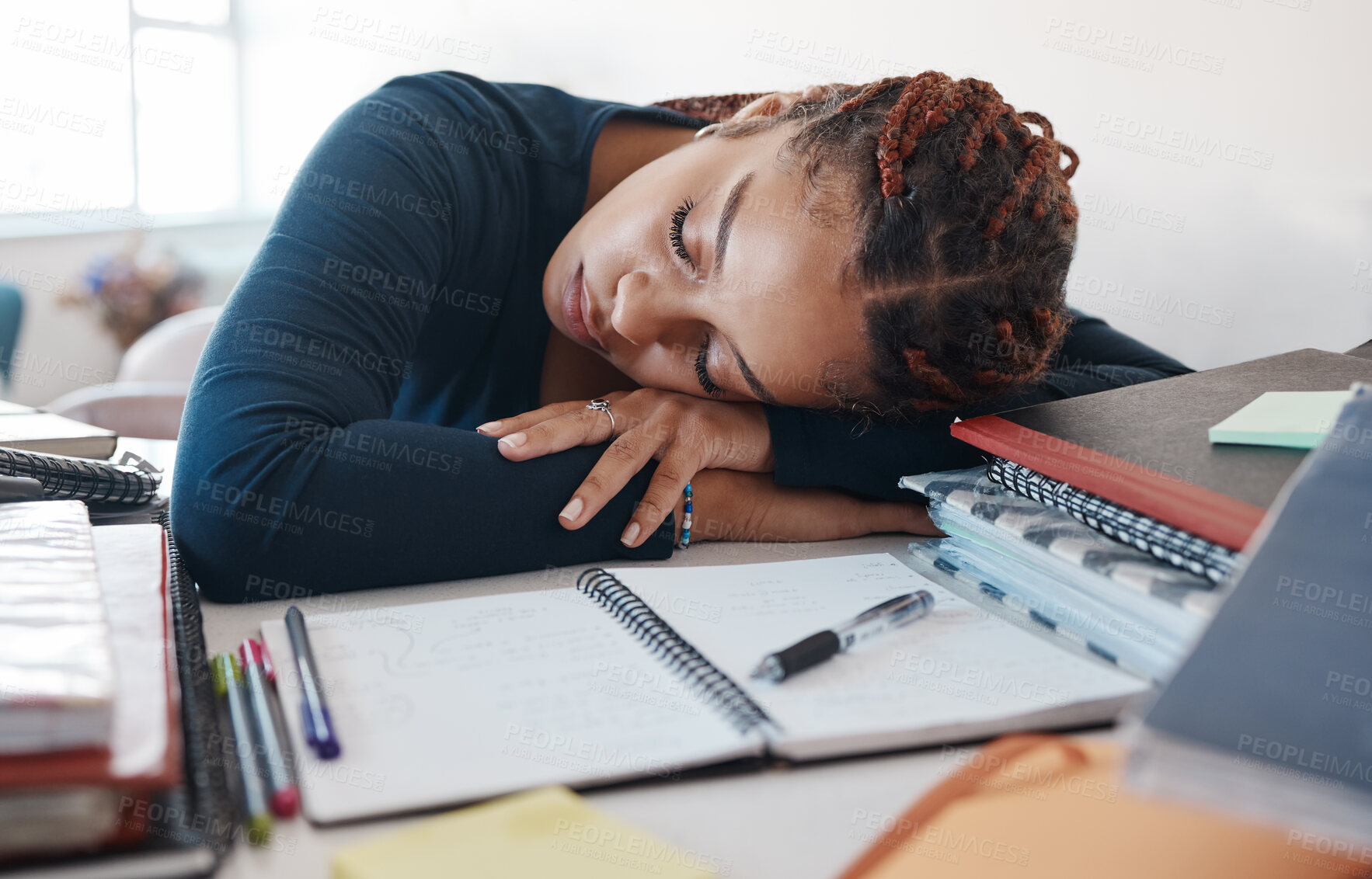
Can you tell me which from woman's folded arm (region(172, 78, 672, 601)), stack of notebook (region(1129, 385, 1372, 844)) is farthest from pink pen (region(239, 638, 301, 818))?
stack of notebook (region(1129, 385, 1372, 844))

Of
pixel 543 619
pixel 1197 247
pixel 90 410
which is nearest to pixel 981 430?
pixel 543 619

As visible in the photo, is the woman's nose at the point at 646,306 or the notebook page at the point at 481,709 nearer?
the notebook page at the point at 481,709

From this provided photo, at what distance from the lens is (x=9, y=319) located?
3252mm

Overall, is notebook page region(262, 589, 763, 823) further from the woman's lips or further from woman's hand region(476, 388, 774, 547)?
the woman's lips

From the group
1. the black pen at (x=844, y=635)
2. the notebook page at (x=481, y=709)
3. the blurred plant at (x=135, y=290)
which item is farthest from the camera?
the blurred plant at (x=135, y=290)

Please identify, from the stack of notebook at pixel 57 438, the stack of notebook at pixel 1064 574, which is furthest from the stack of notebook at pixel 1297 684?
the stack of notebook at pixel 57 438

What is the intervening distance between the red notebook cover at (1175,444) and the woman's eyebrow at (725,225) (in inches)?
10.2

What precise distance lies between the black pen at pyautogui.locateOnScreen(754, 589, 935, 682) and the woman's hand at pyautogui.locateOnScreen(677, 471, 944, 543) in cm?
22

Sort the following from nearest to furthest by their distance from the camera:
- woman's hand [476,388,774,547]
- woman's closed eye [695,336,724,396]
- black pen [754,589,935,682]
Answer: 1. black pen [754,589,935,682]
2. woman's hand [476,388,774,547]
3. woman's closed eye [695,336,724,396]

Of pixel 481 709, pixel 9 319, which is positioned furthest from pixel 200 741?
pixel 9 319

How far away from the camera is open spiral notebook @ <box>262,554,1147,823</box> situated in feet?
1.64

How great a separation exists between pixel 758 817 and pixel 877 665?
0.57ft

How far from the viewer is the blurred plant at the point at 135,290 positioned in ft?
11.9

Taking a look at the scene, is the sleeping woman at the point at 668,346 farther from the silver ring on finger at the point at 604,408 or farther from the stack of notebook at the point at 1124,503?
the stack of notebook at the point at 1124,503
